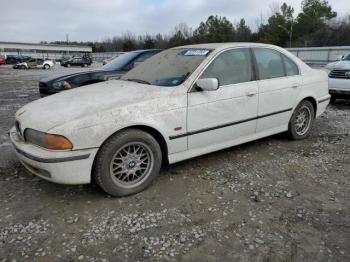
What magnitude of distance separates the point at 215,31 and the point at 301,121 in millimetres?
75457

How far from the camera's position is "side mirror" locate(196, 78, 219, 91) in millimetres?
3660

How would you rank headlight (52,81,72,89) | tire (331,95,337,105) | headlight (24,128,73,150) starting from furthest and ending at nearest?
Result: tire (331,95,337,105) → headlight (52,81,72,89) → headlight (24,128,73,150)

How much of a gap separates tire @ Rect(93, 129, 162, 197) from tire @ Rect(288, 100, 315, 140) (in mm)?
2498

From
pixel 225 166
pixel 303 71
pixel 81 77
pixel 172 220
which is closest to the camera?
pixel 172 220

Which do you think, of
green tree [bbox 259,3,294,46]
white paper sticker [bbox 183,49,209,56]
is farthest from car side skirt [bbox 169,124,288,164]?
green tree [bbox 259,3,294,46]

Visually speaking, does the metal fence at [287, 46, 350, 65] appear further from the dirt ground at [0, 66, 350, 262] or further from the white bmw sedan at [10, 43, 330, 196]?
the dirt ground at [0, 66, 350, 262]

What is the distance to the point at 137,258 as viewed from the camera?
2.57 m

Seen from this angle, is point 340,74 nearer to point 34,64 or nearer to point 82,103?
point 82,103

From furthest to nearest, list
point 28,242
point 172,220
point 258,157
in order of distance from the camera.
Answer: point 258,157, point 172,220, point 28,242

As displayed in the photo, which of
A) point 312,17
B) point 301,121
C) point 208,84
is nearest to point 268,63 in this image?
point 301,121

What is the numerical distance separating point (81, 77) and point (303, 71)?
4.35 m

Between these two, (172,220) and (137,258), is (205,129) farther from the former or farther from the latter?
(137,258)

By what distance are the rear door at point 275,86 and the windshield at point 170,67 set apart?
2.99 feet

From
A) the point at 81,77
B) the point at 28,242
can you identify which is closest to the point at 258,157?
the point at 28,242
